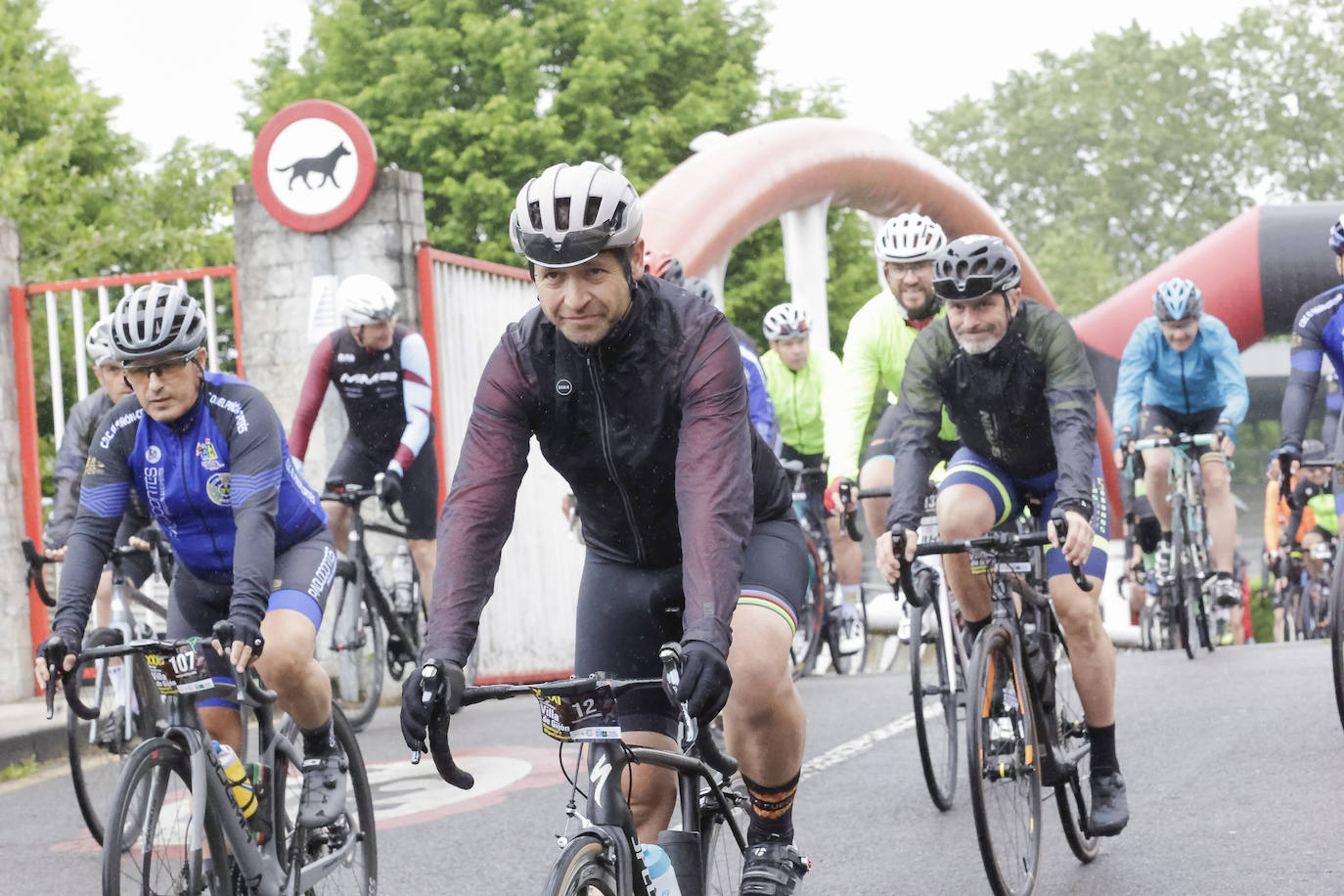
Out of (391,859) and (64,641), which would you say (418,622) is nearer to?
(391,859)

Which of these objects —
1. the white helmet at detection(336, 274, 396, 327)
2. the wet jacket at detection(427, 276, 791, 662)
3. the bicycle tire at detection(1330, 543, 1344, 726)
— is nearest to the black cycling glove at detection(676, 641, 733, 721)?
the wet jacket at detection(427, 276, 791, 662)

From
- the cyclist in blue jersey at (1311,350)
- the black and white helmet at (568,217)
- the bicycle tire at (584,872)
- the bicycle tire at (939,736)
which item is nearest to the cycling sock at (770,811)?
the bicycle tire at (584,872)

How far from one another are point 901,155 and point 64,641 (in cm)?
1730

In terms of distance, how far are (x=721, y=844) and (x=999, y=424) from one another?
2392 millimetres

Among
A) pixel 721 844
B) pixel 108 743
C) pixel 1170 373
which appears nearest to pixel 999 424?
pixel 721 844

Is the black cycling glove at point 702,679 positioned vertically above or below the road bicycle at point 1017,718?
above

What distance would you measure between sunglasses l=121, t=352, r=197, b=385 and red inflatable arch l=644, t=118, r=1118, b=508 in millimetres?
9511

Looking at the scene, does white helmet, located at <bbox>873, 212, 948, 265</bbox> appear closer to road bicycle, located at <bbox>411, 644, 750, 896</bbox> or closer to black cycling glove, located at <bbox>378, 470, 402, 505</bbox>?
black cycling glove, located at <bbox>378, 470, 402, 505</bbox>

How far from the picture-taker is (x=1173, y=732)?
335 inches

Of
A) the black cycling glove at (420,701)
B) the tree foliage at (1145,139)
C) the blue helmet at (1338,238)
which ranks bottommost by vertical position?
the black cycling glove at (420,701)

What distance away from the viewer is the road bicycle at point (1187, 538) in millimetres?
11906

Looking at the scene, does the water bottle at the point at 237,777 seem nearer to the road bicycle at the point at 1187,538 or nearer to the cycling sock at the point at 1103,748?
the cycling sock at the point at 1103,748

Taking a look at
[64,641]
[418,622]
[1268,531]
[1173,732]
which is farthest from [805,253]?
[64,641]

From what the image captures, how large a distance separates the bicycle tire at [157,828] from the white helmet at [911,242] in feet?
13.7
